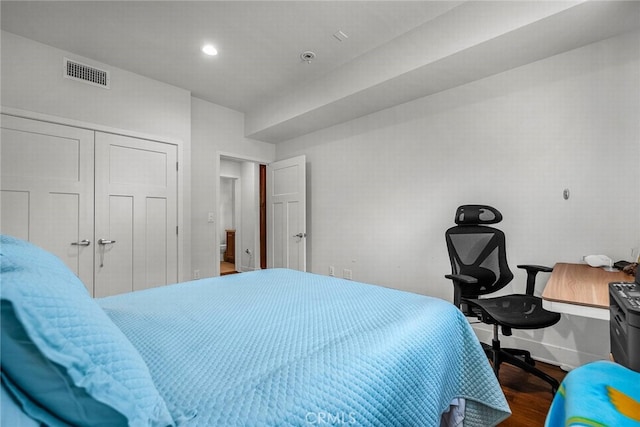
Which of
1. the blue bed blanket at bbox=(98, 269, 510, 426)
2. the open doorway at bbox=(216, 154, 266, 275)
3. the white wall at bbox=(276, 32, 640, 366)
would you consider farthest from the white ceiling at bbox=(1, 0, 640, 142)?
the open doorway at bbox=(216, 154, 266, 275)

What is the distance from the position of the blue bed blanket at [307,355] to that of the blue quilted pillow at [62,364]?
148 millimetres

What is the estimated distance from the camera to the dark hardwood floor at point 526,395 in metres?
1.56

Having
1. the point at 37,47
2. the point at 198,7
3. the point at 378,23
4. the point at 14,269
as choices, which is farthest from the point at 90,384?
the point at 37,47

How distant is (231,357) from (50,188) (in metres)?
→ 2.90

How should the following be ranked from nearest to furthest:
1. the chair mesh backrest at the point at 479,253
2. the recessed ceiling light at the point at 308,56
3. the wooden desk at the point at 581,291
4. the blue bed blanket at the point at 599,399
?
the blue bed blanket at the point at 599,399 < the wooden desk at the point at 581,291 < the chair mesh backrest at the point at 479,253 < the recessed ceiling light at the point at 308,56

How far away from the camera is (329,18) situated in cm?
229

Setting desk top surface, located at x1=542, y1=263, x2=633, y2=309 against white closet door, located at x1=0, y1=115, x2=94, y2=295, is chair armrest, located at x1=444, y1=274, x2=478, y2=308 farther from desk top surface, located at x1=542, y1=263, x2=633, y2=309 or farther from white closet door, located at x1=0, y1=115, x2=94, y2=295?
white closet door, located at x1=0, y1=115, x2=94, y2=295

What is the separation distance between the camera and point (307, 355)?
828 millimetres

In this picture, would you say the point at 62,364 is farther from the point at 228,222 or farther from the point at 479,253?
the point at 228,222

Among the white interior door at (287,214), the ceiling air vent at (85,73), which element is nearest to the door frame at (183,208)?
the ceiling air vent at (85,73)

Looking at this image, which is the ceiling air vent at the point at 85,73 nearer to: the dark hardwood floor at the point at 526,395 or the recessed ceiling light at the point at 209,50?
the recessed ceiling light at the point at 209,50

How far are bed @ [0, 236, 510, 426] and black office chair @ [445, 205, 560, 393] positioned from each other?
71cm

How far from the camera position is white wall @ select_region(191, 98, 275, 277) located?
146 inches

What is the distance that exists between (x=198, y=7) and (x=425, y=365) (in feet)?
9.01
